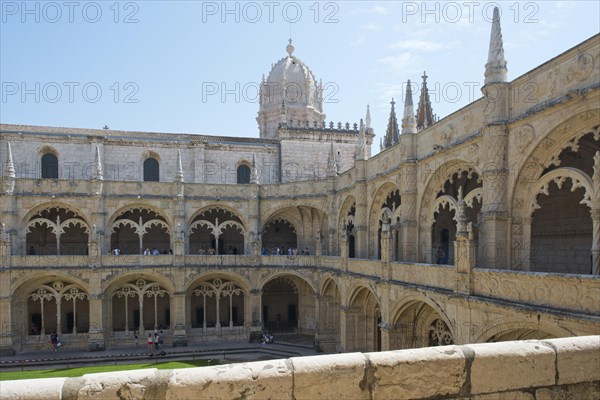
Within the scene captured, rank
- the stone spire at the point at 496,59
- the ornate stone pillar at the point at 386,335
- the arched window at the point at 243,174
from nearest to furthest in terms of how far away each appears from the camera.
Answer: the stone spire at the point at 496,59 → the ornate stone pillar at the point at 386,335 → the arched window at the point at 243,174

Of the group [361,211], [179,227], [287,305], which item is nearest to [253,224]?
[179,227]

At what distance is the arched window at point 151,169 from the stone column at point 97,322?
927 centimetres

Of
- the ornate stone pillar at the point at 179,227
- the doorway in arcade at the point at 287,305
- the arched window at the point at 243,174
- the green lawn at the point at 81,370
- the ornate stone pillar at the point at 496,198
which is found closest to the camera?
A: the ornate stone pillar at the point at 496,198

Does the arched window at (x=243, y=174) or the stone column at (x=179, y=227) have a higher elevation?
the arched window at (x=243, y=174)

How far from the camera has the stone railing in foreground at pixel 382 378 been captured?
332 cm

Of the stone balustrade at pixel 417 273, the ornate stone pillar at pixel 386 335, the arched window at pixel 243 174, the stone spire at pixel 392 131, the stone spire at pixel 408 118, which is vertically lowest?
the ornate stone pillar at pixel 386 335


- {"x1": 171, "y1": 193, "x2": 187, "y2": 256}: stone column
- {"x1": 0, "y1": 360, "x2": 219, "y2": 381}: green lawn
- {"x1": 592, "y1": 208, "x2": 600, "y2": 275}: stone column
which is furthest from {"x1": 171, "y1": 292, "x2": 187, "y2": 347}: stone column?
{"x1": 592, "y1": 208, "x2": 600, "y2": 275}: stone column

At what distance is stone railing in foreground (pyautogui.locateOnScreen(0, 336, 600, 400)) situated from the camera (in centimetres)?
332

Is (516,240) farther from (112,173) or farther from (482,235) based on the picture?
(112,173)

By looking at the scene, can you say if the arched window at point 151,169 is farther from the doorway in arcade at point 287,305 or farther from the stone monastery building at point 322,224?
the doorway in arcade at point 287,305

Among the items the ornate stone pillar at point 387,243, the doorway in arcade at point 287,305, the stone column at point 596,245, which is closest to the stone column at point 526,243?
the stone column at point 596,245

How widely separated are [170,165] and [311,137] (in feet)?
35.0

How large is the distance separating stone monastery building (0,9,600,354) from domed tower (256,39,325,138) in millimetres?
169

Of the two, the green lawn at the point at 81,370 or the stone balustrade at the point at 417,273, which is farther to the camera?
the green lawn at the point at 81,370
